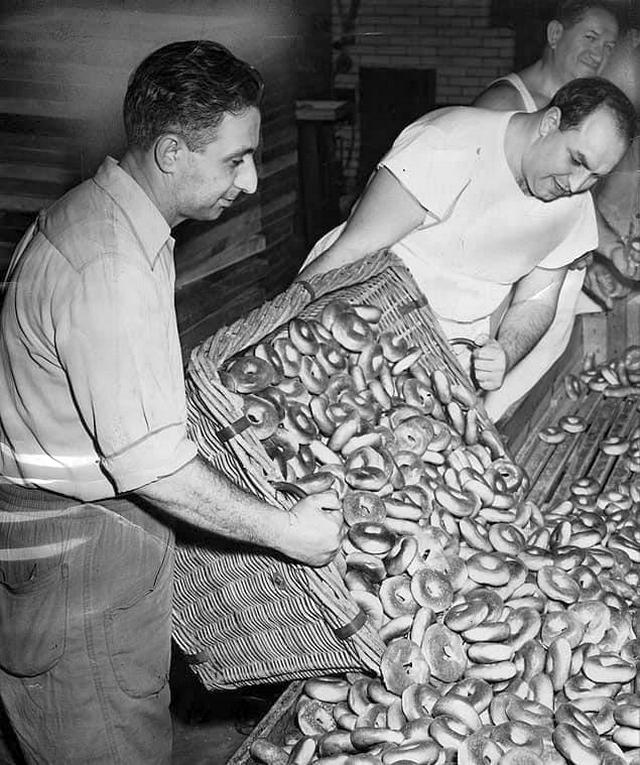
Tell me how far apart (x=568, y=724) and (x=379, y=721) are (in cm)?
43

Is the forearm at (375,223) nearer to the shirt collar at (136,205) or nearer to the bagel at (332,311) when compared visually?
the bagel at (332,311)

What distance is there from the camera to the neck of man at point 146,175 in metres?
2.10

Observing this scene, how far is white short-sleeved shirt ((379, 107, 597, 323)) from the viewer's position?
3.37 metres

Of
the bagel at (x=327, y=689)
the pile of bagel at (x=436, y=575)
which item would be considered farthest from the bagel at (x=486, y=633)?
the bagel at (x=327, y=689)

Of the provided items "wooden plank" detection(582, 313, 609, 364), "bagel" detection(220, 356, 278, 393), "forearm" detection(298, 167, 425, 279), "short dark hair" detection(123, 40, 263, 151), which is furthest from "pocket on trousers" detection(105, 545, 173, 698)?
"wooden plank" detection(582, 313, 609, 364)

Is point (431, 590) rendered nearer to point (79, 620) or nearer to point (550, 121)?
point (79, 620)

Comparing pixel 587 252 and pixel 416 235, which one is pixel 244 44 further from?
pixel 587 252

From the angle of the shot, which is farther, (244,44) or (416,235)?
(416,235)

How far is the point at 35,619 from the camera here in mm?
2232

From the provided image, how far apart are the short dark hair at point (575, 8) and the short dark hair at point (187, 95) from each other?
1846 mm

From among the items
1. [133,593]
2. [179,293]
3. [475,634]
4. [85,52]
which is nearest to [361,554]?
[475,634]

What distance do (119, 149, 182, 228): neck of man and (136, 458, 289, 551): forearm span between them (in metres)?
0.57

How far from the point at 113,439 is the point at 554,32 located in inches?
97.0

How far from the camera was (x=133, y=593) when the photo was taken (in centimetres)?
233
